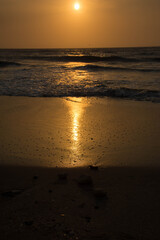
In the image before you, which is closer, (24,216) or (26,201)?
(24,216)

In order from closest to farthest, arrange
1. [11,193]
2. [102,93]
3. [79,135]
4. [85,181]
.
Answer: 1. [11,193]
2. [85,181]
3. [79,135]
4. [102,93]

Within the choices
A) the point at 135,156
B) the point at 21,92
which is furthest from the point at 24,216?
the point at 21,92

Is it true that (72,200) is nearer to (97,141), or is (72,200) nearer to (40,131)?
(97,141)

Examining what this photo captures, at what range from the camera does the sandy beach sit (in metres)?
1.91

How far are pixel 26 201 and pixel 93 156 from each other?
1.26 metres

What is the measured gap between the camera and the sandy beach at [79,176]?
1911 millimetres

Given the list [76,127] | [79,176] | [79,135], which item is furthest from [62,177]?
[76,127]

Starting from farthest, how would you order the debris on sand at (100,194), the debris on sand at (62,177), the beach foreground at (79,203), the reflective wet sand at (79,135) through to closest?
the reflective wet sand at (79,135) → the debris on sand at (62,177) → the debris on sand at (100,194) → the beach foreground at (79,203)

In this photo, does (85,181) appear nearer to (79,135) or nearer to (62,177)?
(62,177)

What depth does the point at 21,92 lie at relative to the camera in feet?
27.9

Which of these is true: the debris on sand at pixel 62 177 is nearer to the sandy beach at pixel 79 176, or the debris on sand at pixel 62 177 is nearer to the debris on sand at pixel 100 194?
the sandy beach at pixel 79 176

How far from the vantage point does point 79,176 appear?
2.71 m

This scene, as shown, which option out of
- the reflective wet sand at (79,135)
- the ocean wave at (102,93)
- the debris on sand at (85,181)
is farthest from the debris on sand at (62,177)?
the ocean wave at (102,93)

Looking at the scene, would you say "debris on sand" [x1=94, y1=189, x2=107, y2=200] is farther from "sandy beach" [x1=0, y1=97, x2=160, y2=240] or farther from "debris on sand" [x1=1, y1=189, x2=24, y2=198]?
"debris on sand" [x1=1, y1=189, x2=24, y2=198]
